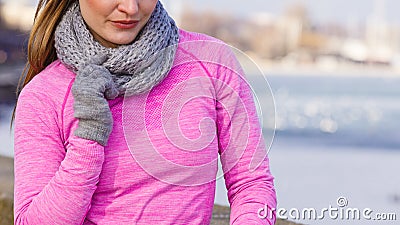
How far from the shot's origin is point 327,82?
31484 mm

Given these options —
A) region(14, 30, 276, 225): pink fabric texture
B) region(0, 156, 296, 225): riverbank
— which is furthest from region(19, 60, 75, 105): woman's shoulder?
region(0, 156, 296, 225): riverbank

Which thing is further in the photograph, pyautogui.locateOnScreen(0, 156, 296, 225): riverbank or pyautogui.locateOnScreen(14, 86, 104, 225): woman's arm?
pyautogui.locateOnScreen(0, 156, 296, 225): riverbank

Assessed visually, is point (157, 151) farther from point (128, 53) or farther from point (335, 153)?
point (335, 153)

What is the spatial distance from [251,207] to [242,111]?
0.56 feet

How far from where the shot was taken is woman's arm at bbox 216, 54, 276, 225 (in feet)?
4.70

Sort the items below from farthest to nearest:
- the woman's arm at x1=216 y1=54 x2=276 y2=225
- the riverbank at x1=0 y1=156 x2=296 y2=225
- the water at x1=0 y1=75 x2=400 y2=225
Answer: the water at x1=0 y1=75 x2=400 y2=225 → the riverbank at x1=0 y1=156 x2=296 y2=225 → the woman's arm at x1=216 y1=54 x2=276 y2=225

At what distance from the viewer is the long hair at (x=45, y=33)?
1.45 metres

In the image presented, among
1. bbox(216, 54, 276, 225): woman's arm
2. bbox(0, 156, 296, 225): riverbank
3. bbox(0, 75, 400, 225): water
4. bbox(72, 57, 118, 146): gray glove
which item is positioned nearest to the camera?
bbox(72, 57, 118, 146): gray glove

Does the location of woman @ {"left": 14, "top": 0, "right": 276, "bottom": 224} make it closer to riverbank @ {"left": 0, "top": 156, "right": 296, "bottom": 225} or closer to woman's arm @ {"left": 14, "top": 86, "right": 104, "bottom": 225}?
woman's arm @ {"left": 14, "top": 86, "right": 104, "bottom": 225}

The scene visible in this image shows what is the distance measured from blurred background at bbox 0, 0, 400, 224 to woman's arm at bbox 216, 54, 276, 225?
0.16ft

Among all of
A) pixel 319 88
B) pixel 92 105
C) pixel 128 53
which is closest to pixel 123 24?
pixel 128 53

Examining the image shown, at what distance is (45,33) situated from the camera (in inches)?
57.2

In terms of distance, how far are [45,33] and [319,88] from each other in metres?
26.1

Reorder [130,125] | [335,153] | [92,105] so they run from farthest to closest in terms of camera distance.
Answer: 1. [335,153]
2. [130,125]
3. [92,105]
